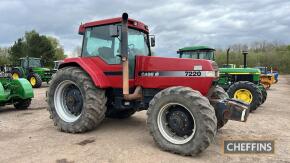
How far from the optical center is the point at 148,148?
5.57 meters

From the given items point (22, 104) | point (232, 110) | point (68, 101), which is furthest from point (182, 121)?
point (22, 104)

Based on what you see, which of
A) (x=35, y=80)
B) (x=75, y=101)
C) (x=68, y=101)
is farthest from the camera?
(x=35, y=80)

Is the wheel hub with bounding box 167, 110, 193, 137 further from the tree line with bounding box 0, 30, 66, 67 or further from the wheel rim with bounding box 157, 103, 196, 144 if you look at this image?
the tree line with bounding box 0, 30, 66, 67

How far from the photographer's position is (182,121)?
17.8ft

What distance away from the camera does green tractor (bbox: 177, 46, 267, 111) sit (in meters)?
10.2

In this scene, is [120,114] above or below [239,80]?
below

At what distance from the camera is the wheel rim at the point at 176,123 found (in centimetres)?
539

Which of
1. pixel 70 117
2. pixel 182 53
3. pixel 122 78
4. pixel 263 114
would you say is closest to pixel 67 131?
pixel 70 117

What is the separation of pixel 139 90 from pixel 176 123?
4.18 feet

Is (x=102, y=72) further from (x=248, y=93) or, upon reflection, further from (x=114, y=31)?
(x=248, y=93)

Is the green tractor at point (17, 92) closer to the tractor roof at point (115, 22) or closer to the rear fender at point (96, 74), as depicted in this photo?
the tractor roof at point (115, 22)

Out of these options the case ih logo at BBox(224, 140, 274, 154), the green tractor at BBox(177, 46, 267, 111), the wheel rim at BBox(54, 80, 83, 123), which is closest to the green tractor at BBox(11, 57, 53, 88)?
the green tractor at BBox(177, 46, 267, 111)

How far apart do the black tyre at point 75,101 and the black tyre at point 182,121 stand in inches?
51.8

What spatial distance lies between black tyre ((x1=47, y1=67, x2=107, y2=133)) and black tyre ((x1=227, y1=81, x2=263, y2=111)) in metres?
5.46
